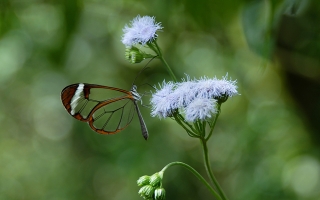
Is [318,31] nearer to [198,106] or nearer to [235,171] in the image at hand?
[198,106]

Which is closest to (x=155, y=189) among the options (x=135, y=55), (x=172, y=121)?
(x=135, y=55)

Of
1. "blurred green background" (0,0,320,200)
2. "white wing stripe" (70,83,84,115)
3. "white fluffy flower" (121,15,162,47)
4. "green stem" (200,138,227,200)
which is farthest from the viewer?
"blurred green background" (0,0,320,200)

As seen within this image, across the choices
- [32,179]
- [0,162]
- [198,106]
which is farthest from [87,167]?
[198,106]

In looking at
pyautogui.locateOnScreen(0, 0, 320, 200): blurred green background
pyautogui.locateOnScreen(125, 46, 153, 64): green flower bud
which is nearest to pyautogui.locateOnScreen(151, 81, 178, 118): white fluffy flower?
pyautogui.locateOnScreen(125, 46, 153, 64): green flower bud

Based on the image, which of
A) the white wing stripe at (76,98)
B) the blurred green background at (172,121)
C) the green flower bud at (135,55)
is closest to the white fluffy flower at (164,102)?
the green flower bud at (135,55)

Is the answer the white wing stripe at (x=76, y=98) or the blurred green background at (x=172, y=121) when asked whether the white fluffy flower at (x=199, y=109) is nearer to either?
the white wing stripe at (x=76, y=98)

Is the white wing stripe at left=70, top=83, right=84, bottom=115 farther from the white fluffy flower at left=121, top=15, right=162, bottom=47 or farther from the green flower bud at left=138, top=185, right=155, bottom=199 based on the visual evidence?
Result: the green flower bud at left=138, top=185, right=155, bottom=199

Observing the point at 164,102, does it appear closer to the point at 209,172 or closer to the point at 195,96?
the point at 195,96
